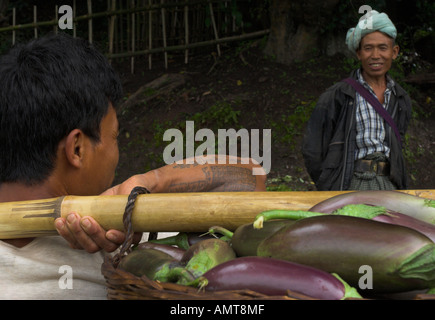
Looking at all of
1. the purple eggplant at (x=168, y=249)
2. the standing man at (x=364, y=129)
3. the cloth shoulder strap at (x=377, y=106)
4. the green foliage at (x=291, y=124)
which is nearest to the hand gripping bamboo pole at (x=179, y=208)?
the purple eggplant at (x=168, y=249)

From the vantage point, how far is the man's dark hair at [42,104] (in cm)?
147

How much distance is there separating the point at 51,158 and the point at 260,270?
35.5 inches

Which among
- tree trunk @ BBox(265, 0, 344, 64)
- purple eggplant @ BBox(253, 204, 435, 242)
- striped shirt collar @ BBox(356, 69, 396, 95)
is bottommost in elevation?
purple eggplant @ BBox(253, 204, 435, 242)

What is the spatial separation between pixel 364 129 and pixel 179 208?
2708mm

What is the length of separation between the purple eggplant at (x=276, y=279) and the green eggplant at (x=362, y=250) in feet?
0.09

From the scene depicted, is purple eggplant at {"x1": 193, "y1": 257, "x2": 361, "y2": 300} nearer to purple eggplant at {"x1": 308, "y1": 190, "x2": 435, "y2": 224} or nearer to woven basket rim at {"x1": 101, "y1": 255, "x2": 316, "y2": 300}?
woven basket rim at {"x1": 101, "y1": 255, "x2": 316, "y2": 300}

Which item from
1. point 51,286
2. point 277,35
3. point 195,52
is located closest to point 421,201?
point 51,286

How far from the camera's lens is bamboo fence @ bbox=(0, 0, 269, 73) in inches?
303

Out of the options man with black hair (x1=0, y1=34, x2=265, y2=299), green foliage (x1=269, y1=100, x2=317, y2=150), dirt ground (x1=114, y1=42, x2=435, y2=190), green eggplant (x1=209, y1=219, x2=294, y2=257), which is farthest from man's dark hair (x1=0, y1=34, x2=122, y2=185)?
green foliage (x1=269, y1=100, x2=317, y2=150)

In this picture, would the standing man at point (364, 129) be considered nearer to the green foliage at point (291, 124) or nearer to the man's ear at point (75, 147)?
the green foliage at point (291, 124)

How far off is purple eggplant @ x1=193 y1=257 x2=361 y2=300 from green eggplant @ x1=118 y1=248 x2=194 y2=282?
2.9 inches

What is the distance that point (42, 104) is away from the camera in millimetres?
1456

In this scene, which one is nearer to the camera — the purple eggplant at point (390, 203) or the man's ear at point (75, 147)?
the purple eggplant at point (390, 203)

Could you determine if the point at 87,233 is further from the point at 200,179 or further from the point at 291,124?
the point at 291,124
